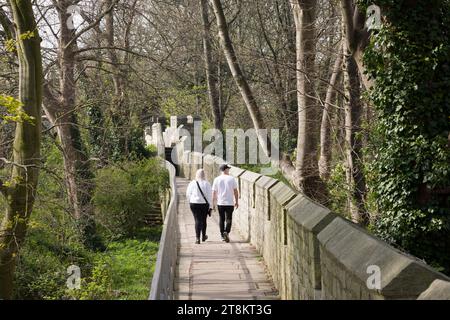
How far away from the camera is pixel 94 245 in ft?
74.3

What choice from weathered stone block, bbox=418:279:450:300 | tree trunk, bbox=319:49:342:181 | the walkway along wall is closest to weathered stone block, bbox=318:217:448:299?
the walkway along wall

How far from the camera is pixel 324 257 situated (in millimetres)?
6789

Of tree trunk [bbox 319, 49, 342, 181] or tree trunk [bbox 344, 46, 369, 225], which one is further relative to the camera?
tree trunk [bbox 319, 49, 342, 181]

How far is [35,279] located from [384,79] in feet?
32.1

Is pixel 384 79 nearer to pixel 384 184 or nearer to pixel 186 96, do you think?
pixel 384 184

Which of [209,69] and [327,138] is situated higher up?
[209,69]

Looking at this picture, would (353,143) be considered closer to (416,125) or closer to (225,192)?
(225,192)

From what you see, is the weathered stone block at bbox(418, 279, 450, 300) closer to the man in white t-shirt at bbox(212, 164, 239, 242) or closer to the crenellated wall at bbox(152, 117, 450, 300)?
the crenellated wall at bbox(152, 117, 450, 300)

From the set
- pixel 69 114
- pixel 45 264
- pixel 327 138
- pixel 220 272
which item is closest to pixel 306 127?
pixel 327 138

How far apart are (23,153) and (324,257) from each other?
8.24m

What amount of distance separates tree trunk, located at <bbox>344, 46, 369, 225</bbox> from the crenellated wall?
2.12 metres

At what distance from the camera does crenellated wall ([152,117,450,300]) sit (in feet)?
15.1
